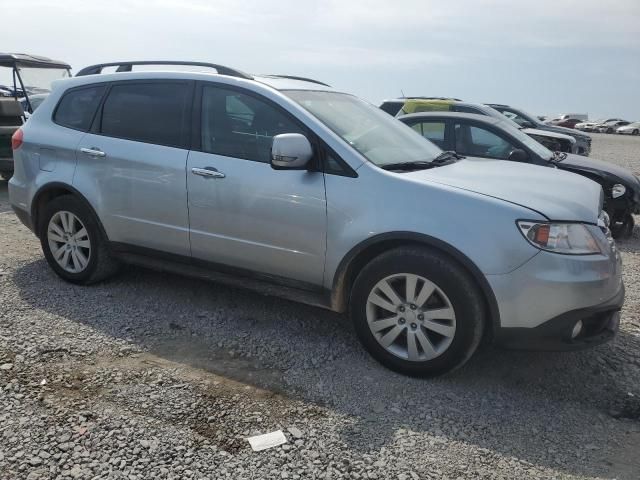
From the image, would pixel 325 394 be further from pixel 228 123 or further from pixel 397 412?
pixel 228 123

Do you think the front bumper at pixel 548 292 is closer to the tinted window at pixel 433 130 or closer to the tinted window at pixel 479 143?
the tinted window at pixel 479 143

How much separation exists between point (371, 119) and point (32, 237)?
4225 mm

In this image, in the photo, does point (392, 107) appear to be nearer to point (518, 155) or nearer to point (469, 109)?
point (469, 109)

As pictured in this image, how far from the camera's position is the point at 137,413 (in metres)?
3.06

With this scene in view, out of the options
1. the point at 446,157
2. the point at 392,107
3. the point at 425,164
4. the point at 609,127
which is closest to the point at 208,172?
the point at 425,164

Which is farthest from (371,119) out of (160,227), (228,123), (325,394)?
(325,394)

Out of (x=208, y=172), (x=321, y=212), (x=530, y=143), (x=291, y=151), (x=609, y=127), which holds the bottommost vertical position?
(x=609, y=127)

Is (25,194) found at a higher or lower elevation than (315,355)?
higher

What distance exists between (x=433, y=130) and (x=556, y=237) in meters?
5.31

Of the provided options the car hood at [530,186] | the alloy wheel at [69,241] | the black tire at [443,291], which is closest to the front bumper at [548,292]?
the black tire at [443,291]

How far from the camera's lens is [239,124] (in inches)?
158

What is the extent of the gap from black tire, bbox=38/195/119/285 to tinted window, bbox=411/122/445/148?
487 centimetres

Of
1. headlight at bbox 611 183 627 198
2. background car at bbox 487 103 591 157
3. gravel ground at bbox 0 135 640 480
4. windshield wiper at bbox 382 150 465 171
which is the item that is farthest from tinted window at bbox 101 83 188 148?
background car at bbox 487 103 591 157

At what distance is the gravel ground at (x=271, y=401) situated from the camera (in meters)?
2.71
